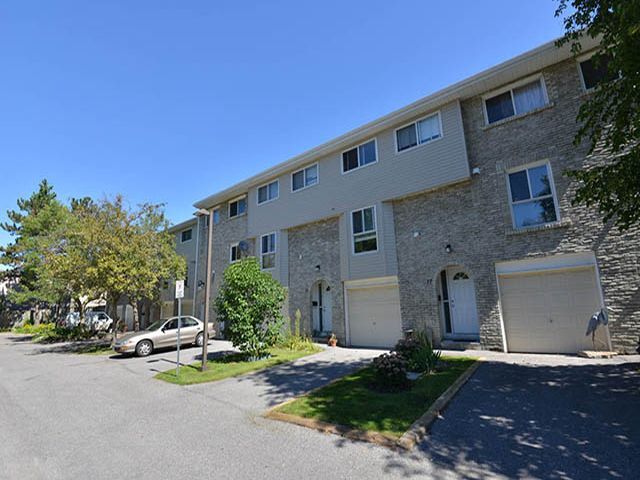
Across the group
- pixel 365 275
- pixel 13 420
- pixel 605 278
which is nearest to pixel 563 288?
pixel 605 278

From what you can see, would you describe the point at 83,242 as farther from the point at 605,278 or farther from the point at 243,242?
the point at 605,278

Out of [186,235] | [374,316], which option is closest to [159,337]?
[374,316]

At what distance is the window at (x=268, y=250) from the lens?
721 inches

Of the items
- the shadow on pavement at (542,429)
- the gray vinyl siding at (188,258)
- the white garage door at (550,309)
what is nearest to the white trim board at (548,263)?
the white garage door at (550,309)

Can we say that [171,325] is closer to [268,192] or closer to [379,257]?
[268,192]

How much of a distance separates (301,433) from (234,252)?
17.0 meters

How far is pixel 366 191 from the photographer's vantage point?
14.4m

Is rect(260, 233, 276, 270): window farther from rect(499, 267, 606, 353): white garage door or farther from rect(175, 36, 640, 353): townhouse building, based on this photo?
rect(499, 267, 606, 353): white garage door

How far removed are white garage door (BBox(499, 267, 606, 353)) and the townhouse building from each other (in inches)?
1.3

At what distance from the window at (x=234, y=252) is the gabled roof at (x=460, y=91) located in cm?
594

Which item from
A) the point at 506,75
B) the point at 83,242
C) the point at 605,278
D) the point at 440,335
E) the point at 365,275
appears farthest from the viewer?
the point at 83,242

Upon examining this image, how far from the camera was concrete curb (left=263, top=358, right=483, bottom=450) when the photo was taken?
4466mm

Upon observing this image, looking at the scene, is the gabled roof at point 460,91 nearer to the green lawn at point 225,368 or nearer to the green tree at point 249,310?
the green tree at point 249,310

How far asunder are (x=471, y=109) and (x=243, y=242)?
13884 millimetres
